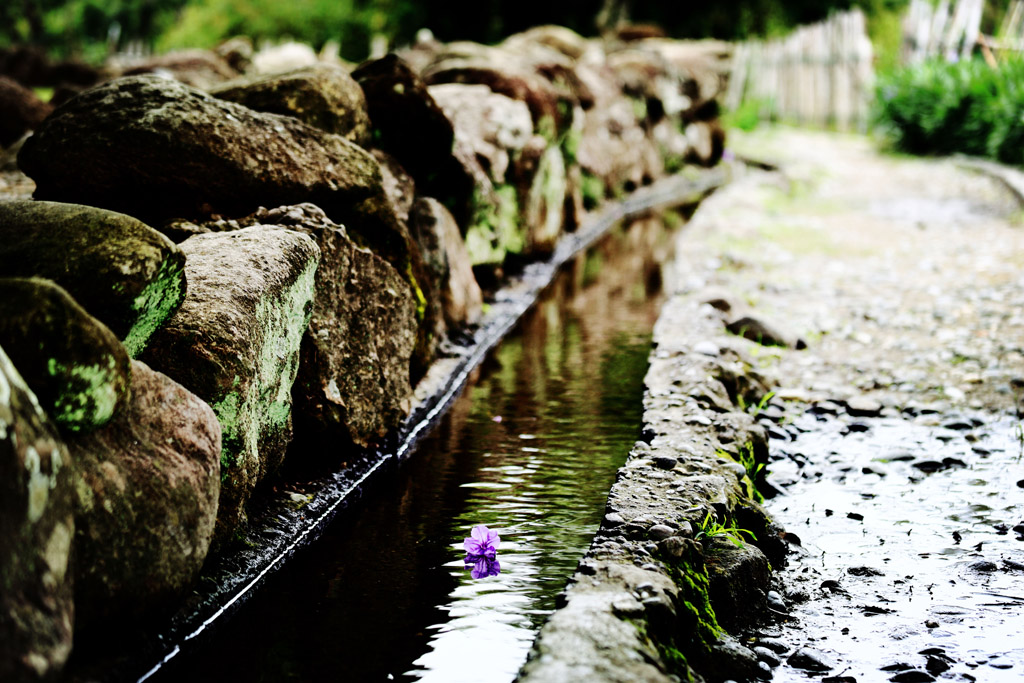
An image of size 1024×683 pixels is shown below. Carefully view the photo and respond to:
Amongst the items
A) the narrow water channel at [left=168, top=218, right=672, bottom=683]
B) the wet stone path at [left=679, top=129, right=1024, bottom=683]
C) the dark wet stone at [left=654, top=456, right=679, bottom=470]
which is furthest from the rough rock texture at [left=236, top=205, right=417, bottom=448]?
the wet stone path at [left=679, top=129, right=1024, bottom=683]

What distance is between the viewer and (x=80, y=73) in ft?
39.6

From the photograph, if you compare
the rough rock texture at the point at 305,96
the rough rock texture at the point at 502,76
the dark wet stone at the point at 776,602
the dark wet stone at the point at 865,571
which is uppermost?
the rough rock texture at the point at 502,76

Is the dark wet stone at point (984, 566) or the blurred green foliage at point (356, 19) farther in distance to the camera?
the blurred green foliage at point (356, 19)

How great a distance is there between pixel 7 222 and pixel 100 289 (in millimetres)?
382

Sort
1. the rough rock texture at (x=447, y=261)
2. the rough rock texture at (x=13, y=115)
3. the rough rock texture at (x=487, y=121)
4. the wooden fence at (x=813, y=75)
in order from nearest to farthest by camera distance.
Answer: the rough rock texture at (x=447, y=261) → the rough rock texture at (x=487, y=121) → the rough rock texture at (x=13, y=115) → the wooden fence at (x=813, y=75)

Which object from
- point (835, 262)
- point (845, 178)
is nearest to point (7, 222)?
point (835, 262)

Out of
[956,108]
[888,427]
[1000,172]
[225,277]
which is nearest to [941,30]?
[956,108]

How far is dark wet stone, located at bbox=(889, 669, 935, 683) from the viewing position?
2330 mm

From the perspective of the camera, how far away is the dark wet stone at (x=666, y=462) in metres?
3.10

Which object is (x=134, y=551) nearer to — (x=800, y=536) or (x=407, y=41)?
(x=800, y=536)

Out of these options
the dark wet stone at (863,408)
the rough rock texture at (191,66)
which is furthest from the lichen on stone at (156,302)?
the rough rock texture at (191,66)

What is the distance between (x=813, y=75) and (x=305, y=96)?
14.0 m

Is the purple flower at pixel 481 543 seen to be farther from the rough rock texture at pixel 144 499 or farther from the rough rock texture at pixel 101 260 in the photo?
the rough rock texture at pixel 101 260

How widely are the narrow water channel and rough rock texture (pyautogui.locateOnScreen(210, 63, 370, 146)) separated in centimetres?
140
